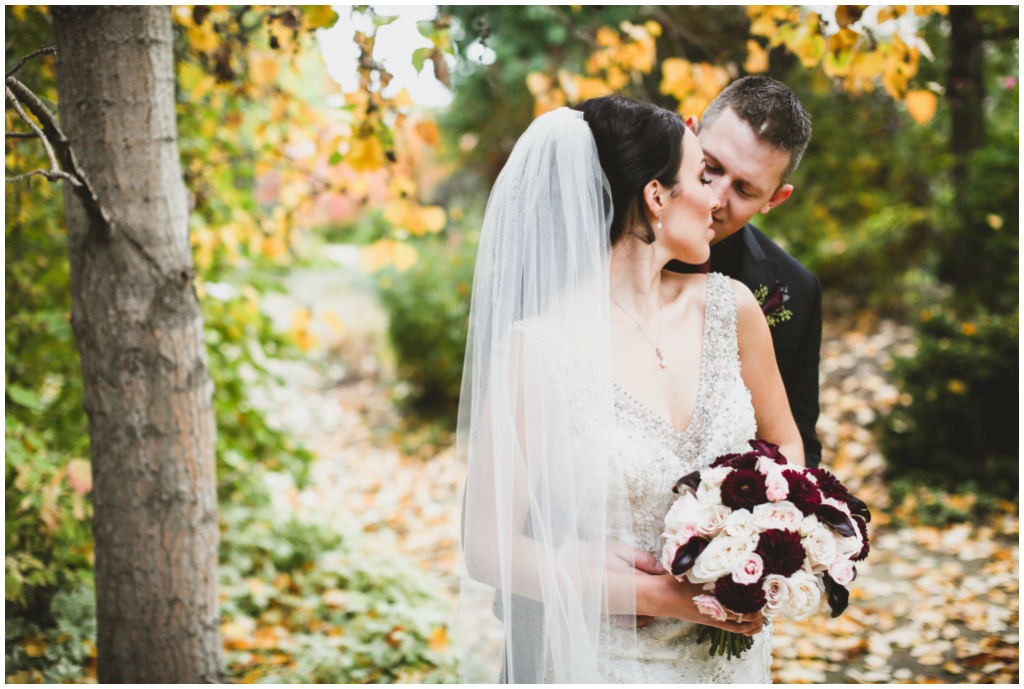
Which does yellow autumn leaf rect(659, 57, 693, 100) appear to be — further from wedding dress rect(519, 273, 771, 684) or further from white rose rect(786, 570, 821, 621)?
white rose rect(786, 570, 821, 621)

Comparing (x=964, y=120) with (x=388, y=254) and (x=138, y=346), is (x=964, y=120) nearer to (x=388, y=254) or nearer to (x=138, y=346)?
(x=388, y=254)

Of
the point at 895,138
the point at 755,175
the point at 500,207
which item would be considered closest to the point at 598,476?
the point at 500,207

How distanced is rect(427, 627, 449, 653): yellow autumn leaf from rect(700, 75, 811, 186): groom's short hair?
283 centimetres

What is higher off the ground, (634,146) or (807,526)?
(634,146)

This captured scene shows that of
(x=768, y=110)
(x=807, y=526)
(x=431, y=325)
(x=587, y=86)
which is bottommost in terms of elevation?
(x=807, y=526)

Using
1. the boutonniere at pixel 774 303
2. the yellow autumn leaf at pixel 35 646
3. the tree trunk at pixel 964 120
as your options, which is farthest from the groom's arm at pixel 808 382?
the tree trunk at pixel 964 120

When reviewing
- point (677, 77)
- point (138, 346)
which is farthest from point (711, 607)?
point (677, 77)

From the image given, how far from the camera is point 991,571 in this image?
406cm

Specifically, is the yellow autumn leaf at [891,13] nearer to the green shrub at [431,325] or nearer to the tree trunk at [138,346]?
the tree trunk at [138,346]

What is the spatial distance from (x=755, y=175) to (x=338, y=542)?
3.96 metres

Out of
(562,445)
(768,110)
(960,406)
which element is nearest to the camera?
(562,445)

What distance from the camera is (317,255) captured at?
509 cm

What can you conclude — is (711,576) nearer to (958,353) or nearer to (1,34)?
(1,34)

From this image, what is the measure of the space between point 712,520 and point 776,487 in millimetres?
176
